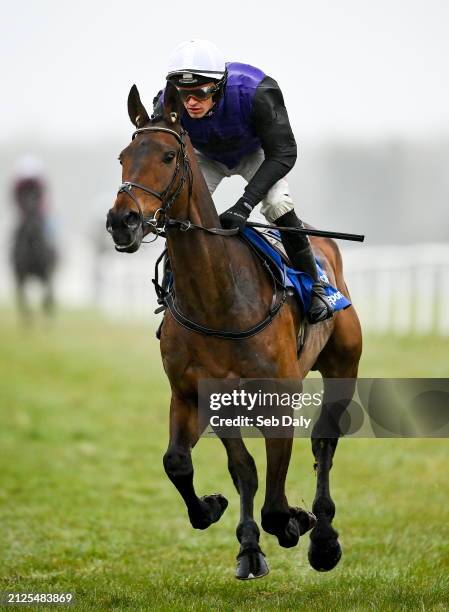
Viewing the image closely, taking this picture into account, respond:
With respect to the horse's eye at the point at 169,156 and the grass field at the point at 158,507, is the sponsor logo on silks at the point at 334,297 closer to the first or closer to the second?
the grass field at the point at 158,507

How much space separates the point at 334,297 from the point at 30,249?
20.4 metres

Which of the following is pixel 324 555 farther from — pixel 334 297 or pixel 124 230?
pixel 124 230

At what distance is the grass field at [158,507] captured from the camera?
638 cm

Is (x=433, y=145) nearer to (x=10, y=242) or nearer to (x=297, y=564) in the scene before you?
(x=10, y=242)

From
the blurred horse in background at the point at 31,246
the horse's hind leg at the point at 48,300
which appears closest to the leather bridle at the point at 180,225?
the blurred horse in background at the point at 31,246

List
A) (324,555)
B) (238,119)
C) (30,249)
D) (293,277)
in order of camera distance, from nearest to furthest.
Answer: (238,119), (293,277), (324,555), (30,249)

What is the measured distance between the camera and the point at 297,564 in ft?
24.1

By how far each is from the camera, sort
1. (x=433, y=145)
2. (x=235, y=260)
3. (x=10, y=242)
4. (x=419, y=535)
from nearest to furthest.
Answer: (x=235, y=260)
(x=419, y=535)
(x=10, y=242)
(x=433, y=145)

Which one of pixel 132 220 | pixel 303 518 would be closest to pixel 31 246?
pixel 303 518

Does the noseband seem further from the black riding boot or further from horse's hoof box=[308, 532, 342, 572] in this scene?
horse's hoof box=[308, 532, 342, 572]

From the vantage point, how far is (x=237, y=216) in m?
5.84

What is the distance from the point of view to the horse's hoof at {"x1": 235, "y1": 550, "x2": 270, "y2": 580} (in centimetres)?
600

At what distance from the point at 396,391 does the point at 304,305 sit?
0.67m

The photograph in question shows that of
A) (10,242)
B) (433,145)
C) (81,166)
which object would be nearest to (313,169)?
(433,145)
